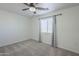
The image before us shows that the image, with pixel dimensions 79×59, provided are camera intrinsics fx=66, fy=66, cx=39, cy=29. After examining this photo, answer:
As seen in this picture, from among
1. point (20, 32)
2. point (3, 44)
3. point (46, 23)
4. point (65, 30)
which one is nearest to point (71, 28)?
point (65, 30)

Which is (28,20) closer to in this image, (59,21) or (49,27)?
(49,27)

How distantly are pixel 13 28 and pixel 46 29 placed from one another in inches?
93.0

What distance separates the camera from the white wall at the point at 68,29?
3.18 metres

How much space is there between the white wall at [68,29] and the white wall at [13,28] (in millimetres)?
2818

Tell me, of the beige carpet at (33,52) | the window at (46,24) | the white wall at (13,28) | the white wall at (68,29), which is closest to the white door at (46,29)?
the window at (46,24)

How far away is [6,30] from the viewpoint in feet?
13.9

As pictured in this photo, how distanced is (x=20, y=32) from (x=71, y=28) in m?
3.71

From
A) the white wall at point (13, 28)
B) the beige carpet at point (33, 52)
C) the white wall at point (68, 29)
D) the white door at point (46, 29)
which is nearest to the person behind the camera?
the beige carpet at point (33, 52)

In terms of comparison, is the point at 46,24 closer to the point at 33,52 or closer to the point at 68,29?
the point at 68,29

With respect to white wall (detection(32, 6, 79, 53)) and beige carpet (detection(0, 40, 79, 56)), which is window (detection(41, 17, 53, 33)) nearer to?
white wall (detection(32, 6, 79, 53))

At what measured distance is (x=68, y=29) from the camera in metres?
3.46

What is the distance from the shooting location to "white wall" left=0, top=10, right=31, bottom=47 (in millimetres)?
Result: 4043

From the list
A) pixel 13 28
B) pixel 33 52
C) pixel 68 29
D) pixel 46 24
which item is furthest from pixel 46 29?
pixel 13 28

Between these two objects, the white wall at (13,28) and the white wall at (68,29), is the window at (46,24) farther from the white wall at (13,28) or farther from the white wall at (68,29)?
the white wall at (13,28)
